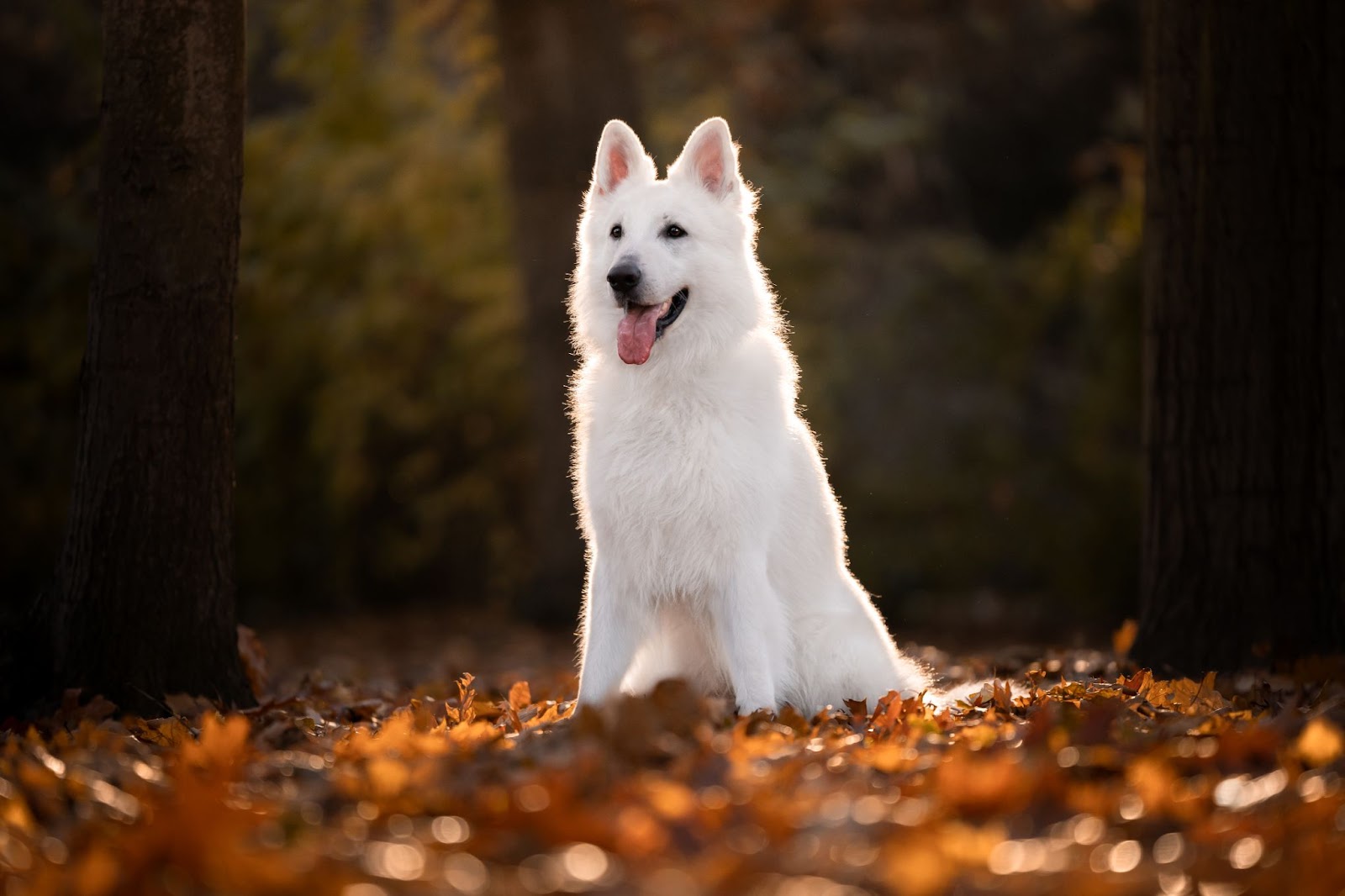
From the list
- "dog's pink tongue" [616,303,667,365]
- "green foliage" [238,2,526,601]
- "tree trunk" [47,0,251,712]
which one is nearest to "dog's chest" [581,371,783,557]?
"dog's pink tongue" [616,303,667,365]

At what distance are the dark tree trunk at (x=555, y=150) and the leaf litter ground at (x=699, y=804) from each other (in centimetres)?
674

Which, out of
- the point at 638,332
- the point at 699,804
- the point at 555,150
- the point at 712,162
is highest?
the point at 555,150

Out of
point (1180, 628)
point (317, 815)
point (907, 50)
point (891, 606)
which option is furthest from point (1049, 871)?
point (907, 50)

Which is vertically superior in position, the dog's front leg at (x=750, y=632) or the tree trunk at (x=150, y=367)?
the tree trunk at (x=150, y=367)

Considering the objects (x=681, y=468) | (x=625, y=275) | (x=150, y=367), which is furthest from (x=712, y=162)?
(x=150, y=367)

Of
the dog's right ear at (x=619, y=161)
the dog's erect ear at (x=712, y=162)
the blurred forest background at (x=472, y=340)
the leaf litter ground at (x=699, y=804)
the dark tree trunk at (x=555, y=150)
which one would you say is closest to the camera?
the leaf litter ground at (x=699, y=804)

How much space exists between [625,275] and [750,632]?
4.46 ft

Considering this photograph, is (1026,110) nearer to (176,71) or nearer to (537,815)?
(176,71)

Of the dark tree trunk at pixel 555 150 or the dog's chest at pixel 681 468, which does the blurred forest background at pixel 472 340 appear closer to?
the dark tree trunk at pixel 555 150

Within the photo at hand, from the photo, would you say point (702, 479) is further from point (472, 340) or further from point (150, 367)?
point (472, 340)

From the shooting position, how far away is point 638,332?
4938mm

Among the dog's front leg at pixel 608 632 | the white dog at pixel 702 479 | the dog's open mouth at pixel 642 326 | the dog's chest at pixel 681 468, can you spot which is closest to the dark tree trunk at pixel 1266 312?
the white dog at pixel 702 479

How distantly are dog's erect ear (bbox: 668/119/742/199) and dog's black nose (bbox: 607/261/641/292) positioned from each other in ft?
1.89

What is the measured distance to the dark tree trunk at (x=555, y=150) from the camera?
35.8 ft
